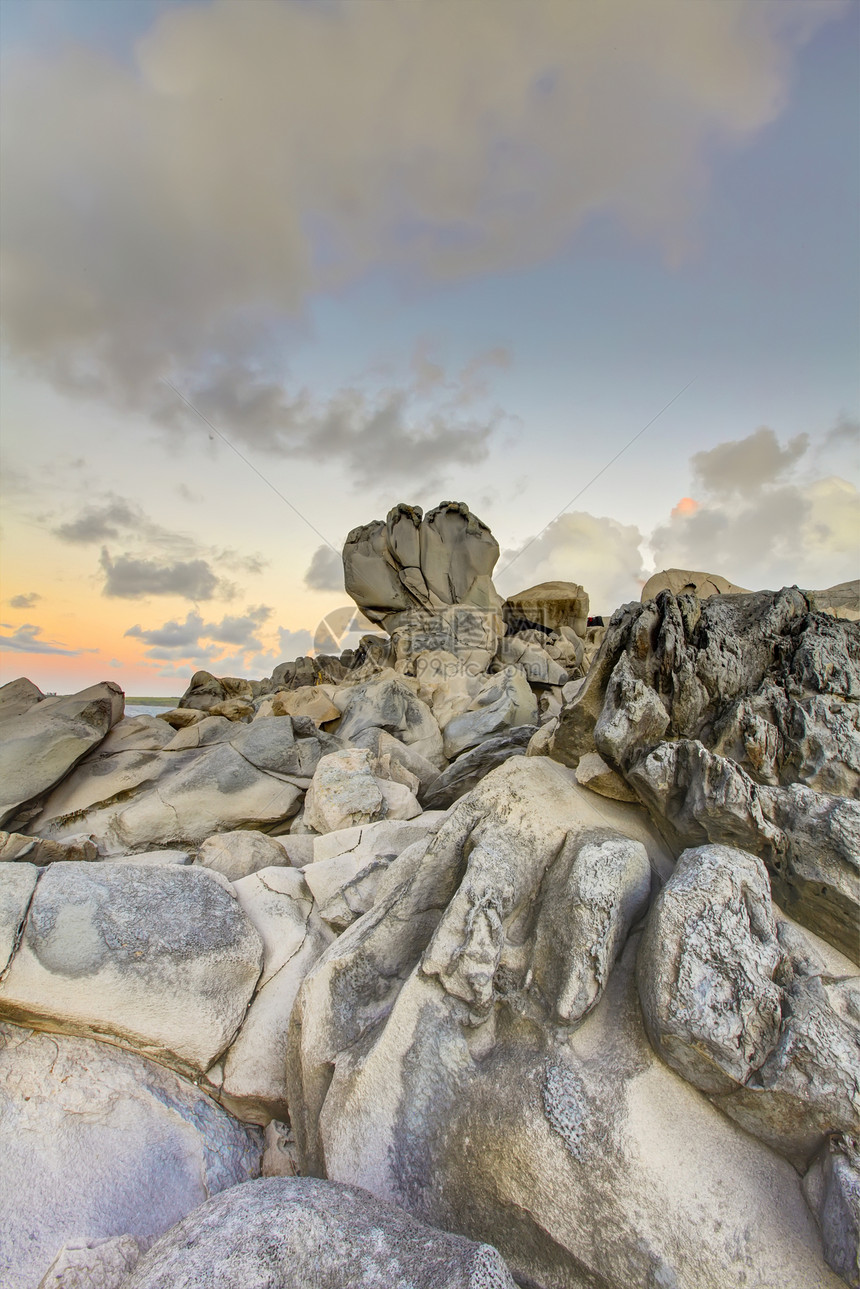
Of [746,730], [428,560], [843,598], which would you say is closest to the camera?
[746,730]

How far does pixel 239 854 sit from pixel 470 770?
2475 mm

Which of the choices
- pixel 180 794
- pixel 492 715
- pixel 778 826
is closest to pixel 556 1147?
pixel 778 826

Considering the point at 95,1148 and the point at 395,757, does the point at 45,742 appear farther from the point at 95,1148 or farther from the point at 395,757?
the point at 95,1148

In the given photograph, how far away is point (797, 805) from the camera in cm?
259

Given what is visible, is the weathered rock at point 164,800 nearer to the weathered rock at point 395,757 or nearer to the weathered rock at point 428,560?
the weathered rock at point 395,757

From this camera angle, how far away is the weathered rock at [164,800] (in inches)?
225

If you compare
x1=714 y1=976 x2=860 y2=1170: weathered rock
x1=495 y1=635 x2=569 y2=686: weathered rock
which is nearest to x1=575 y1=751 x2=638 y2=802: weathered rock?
x1=714 y1=976 x2=860 y2=1170: weathered rock

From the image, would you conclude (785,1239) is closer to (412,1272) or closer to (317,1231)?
(412,1272)

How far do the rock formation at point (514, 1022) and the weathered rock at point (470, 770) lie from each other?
1.57m

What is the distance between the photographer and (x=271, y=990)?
325cm

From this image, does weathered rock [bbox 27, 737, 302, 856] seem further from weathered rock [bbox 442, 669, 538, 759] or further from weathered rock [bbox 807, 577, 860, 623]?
weathered rock [bbox 807, 577, 860, 623]

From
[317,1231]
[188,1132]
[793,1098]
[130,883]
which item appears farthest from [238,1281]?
[130,883]

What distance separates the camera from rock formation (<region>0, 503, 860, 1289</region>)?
6.27 ft

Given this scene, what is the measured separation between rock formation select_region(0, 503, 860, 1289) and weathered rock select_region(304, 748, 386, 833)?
0.55m
